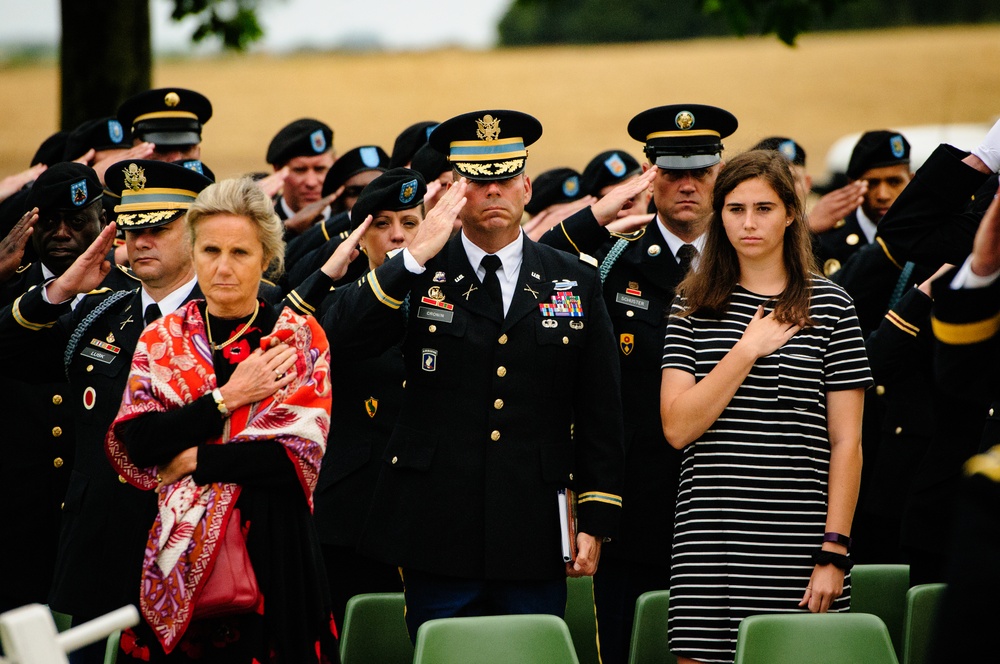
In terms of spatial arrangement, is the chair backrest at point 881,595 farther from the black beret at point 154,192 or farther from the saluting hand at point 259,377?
the black beret at point 154,192

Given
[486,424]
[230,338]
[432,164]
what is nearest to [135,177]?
[230,338]

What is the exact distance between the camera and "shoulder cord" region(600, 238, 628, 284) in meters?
4.54

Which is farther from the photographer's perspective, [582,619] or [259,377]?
[582,619]

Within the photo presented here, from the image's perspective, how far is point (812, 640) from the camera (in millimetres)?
3266

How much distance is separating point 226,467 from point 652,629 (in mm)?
1297

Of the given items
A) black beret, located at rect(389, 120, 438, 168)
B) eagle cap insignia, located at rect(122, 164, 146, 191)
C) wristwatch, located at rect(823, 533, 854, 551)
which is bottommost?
wristwatch, located at rect(823, 533, 854, 551)

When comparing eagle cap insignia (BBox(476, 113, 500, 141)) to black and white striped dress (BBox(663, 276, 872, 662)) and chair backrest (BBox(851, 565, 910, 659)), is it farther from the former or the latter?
chair backrest (BBox(851, 565, 910, 659))

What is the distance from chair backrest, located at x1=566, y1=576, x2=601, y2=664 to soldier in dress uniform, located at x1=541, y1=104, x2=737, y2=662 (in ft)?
0.53

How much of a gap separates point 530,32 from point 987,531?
101 feet

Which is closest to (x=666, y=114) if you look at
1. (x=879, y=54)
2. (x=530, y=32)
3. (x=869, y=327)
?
(x=869, y=327)

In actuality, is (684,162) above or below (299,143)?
below

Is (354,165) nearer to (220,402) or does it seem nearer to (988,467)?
(220,402)

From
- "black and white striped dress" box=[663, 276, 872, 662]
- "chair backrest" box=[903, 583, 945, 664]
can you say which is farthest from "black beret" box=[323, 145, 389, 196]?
"chair backrest" box=[903, 583, 945, 664]

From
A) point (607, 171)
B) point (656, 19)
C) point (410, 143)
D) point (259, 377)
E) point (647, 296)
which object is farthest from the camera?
point (656, 19)
